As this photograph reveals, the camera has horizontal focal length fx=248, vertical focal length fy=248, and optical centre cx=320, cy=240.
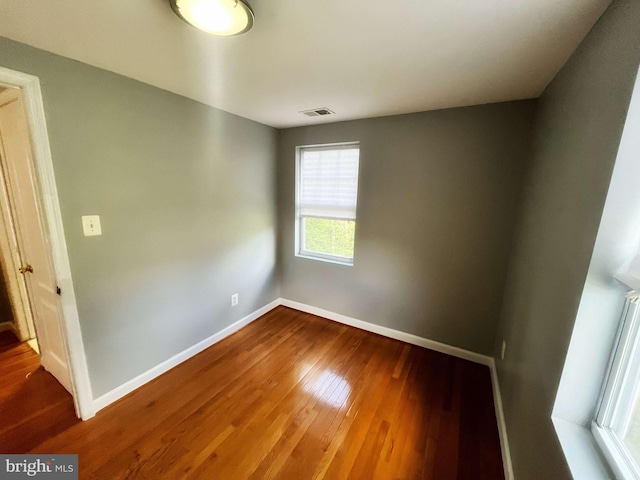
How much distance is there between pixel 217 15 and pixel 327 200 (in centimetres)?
202

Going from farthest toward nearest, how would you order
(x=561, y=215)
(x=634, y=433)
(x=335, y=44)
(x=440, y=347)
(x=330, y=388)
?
(x=440, y=347) < (x=330, y=388) < (x=335, y=44) < (x=561, y=215) < (x=634, y=433)

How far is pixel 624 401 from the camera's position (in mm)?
811

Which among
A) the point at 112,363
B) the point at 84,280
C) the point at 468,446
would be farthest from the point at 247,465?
the point at 84,280

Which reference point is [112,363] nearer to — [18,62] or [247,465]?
[247,465]

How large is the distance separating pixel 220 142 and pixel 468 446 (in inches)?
119

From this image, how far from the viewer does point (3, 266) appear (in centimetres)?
245

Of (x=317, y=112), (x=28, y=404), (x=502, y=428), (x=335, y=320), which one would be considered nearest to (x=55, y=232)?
(x=28, y=404)

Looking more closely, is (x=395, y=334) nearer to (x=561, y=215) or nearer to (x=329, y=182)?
(x=329, y=182)

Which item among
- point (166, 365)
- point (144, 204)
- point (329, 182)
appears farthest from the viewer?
point (329, 182)

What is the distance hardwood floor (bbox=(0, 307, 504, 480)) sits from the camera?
141 cm

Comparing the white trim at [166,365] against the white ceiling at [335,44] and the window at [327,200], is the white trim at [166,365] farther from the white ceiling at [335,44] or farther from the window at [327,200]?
the white ceiling at [335,44]

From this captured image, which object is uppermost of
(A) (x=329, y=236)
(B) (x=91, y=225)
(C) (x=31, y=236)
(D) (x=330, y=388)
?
(B) (x=91, y=225)

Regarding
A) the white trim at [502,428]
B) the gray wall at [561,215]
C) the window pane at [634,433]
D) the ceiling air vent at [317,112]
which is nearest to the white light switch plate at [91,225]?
the ceiling air vent at [317,112]

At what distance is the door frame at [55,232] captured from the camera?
1328mm
